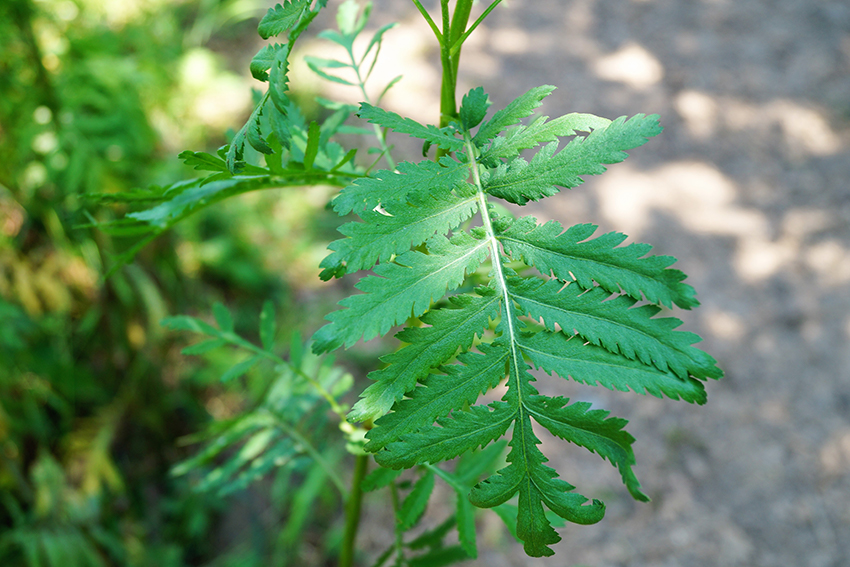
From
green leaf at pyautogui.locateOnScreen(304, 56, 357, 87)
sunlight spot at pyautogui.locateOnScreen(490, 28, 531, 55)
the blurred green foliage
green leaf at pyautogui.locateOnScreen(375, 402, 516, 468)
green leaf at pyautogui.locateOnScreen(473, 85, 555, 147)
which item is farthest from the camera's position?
sunlight spot at pyautogui.locateOnScreen(490, 28, 531, 55)

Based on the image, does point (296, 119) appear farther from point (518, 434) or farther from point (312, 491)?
point (312, 491)

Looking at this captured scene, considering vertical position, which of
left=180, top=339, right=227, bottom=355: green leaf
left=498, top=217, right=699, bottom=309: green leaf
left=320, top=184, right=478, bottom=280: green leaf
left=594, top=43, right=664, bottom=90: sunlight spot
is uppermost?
left=594, top=43, right=664, bottom=90: sunlight spot

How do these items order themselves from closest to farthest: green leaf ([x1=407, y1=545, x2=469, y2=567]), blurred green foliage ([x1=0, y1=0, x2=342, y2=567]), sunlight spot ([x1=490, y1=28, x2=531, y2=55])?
green leaf ([x1=407, y1=545, x2=469, y2=567]) < blurred green foliage ([x1=0, y1=0, x2=342, y2=567]) < sunlight spot ([x1=490, y1=28, x2=531, y2=55])

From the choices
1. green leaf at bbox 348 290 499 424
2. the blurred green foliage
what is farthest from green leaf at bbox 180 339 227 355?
the blurred green foliage

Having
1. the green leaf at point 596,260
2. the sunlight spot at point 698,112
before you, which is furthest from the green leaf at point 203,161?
the sunlight spot at point 698,112

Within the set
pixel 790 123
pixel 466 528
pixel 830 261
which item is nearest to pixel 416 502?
pixel 466 528

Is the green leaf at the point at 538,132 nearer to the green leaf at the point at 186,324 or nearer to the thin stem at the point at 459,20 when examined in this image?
the thin stem at the point at 459,20

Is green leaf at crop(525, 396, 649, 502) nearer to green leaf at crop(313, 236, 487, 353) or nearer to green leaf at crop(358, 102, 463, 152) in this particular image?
green leaf at crop(313, 236, 487, 353)
